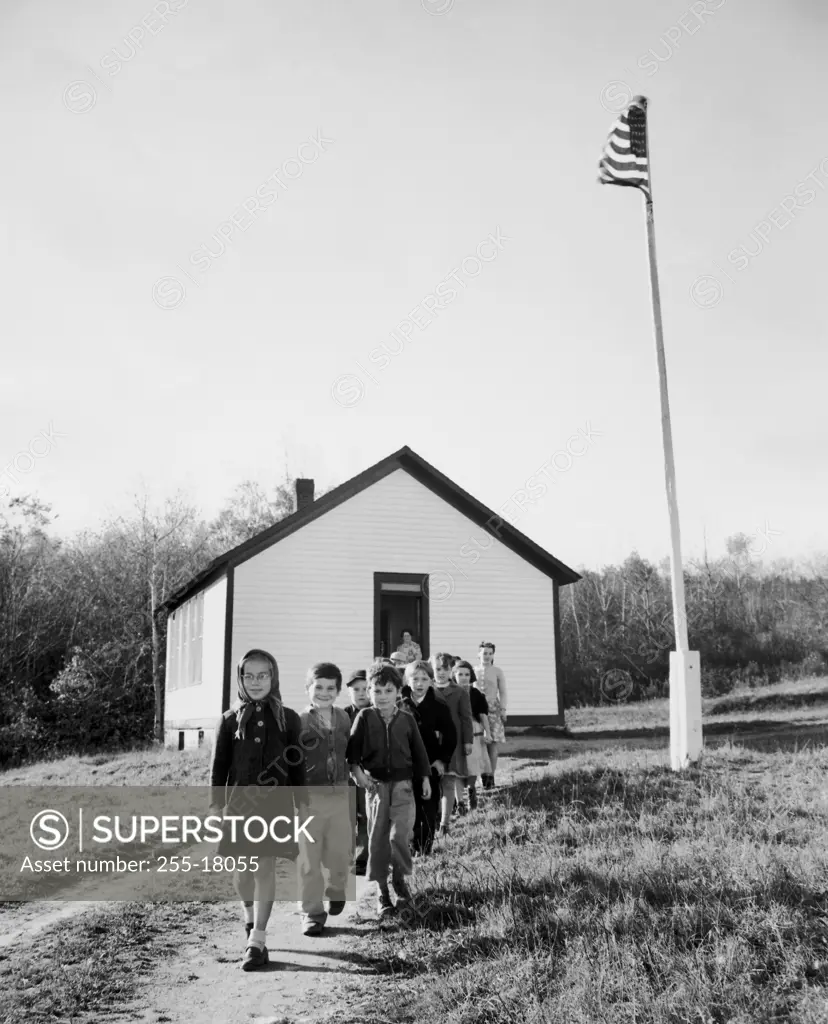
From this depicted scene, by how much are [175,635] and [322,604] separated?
798cm

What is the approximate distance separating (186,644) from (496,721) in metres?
13.5

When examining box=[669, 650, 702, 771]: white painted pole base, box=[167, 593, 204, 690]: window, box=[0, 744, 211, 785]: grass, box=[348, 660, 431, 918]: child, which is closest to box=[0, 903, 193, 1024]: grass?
box=[348, 660, 431, 918]: child

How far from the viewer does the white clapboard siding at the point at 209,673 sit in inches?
730

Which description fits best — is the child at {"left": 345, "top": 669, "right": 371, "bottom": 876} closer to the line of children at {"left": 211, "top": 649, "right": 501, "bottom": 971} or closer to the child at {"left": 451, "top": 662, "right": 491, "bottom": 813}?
the line of children at {"left": 211, "top": 649, "right": 501, "bottom": 971}

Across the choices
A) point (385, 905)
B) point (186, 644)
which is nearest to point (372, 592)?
point (186, 644)

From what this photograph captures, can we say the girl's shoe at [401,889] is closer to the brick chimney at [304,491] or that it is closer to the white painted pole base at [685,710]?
the white painted pole base at [685,710]

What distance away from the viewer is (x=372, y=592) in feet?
62.7

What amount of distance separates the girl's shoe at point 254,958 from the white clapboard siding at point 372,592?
13065 millimetres

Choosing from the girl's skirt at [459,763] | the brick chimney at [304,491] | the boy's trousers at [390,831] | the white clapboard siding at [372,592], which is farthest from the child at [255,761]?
the brick chimney at [304,491]

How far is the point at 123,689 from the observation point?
30203 mm

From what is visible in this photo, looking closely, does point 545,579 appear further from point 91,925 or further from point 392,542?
point 91,925

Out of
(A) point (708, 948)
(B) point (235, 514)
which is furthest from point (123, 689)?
(A) point (708, 948)

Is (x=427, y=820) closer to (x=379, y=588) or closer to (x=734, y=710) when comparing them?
(x=379, y=588)

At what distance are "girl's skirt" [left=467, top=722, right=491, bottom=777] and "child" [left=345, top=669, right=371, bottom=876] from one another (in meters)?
Result: 2.60
